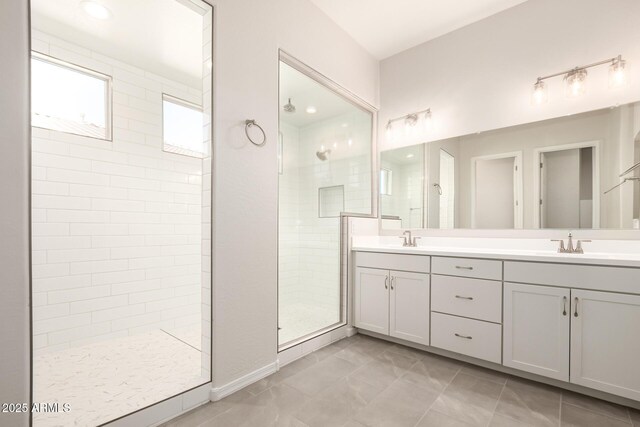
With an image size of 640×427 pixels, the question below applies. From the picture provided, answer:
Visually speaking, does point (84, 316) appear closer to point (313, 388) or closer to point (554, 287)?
point (313, 388)

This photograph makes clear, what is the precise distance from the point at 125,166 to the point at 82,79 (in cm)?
80

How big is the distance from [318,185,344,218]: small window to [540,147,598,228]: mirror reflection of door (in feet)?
5.93

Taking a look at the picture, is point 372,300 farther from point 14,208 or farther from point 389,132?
point 14,208

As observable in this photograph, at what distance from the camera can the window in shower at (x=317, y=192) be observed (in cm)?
288

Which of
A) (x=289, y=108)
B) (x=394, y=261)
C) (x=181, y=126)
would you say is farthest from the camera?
(x=181, y=126)

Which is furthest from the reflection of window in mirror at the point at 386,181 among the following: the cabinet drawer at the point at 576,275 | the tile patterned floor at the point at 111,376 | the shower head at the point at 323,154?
the tile patterned floor at the point at 111,376

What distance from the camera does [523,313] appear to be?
1.89 metres

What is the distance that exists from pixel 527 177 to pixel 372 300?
5.36 feet

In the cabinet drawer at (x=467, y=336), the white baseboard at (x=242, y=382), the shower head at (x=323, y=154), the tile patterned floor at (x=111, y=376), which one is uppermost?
the shower head at (x=323, y=154)

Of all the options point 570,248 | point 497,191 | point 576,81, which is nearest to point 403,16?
point 576,81

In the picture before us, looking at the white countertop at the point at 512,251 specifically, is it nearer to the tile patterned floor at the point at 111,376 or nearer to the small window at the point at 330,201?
the small window at the point at 330,201

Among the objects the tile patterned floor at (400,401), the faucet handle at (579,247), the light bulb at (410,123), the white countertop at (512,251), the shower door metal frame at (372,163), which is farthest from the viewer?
the light bulb at (410,123)

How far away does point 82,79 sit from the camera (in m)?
2.59

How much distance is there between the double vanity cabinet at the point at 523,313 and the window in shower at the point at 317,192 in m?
0.66
